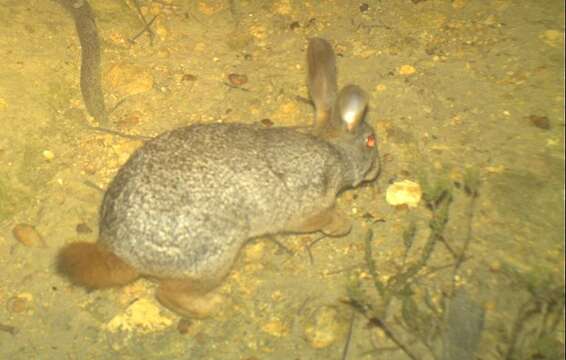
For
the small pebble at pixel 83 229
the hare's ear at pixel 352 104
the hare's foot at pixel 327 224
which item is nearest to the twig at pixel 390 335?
the hare's foot at pixel 327 224

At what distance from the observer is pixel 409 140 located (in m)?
3.82

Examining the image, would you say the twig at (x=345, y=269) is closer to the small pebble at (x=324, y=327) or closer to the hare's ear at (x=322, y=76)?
the small pebble at (x=324, y=327)

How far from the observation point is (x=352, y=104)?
324 cm

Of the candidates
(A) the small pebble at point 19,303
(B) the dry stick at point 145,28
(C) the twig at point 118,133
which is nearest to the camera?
(A) the small pebble at point 19,303

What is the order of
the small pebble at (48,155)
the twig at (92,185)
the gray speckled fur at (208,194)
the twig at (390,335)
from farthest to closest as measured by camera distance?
the small pebble at (48,155) < the twig at (92,185) < the twig at (390,335) < the gray speckled fur at (208,194)

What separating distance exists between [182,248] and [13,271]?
1395 millimetres

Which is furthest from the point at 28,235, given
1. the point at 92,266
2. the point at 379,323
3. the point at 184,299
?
the point at 379,323

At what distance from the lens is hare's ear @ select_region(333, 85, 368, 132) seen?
3.22 metres

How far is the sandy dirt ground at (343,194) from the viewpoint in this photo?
2.97m

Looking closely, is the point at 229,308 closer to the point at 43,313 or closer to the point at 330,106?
the point at 43,313

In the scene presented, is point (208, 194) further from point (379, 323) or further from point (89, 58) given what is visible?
point (89, 58)

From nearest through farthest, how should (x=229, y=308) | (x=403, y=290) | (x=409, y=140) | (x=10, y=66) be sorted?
(x=403, y=290) → (x=229, y=308) → (x=409, y=140) → (x=10, y=66)

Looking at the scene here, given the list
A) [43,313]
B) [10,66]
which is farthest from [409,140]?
[10,66]

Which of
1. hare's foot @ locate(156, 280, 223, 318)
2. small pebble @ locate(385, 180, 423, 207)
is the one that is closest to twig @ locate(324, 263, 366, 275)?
small pebble @ locate(385, 180, 423, 207)
